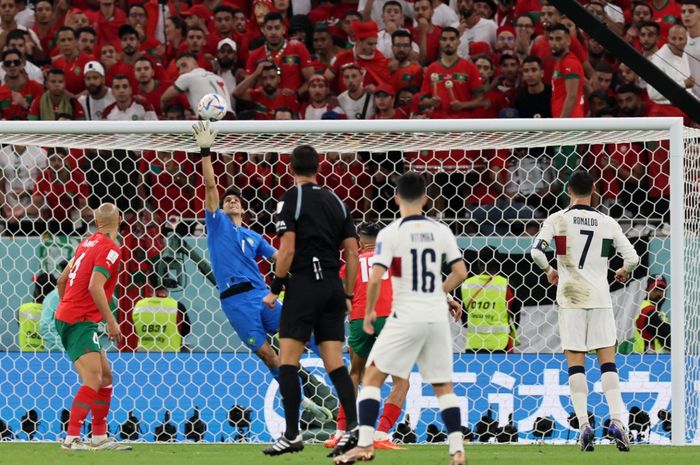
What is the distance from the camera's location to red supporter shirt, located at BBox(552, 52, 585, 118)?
12.8 m

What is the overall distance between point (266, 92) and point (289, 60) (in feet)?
2.12

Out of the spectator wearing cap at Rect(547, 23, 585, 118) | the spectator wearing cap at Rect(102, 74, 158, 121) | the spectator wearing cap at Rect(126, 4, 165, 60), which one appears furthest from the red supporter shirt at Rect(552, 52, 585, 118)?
the spectator wearing cap at Rect(126, 4, 165, 60)

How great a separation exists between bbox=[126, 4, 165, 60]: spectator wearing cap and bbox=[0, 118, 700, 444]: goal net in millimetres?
3535

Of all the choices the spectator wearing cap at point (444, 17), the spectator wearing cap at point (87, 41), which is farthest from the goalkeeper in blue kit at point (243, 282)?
the spectator wearing cap at point (444, 17)

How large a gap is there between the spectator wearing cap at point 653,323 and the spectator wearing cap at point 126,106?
226 inches

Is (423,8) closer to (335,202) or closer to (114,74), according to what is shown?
(114,74)

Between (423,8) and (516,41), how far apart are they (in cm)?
118

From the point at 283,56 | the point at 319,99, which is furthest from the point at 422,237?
the point at 283,56

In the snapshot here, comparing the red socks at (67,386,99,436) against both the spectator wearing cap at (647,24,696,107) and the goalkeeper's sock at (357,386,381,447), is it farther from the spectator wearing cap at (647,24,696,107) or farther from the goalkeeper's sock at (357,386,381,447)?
the spectator wearing cap at (647,24,696,107)

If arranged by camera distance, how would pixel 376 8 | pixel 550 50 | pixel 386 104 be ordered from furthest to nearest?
1. pixel 376 8
2. pixel 550 50
3. pixel 386 104

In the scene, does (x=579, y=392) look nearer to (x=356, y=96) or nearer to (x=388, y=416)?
(x=388, y=416)

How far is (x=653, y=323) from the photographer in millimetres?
10750

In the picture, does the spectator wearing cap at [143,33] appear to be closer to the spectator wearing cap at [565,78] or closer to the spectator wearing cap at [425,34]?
the spectator wearing cap at [425,34]

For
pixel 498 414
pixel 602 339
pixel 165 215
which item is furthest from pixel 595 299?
pixel 165 215
